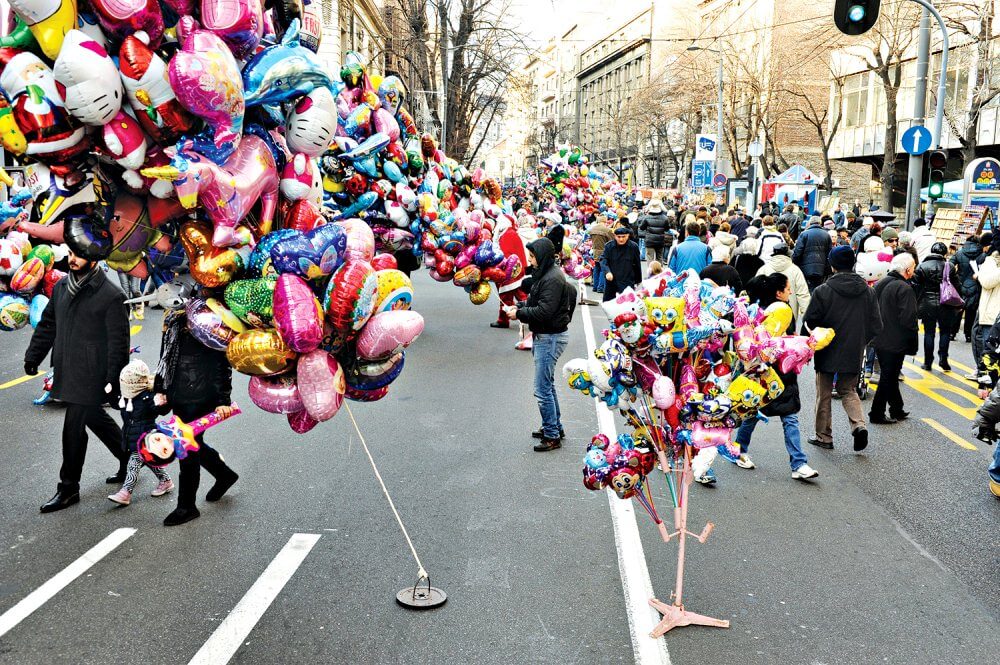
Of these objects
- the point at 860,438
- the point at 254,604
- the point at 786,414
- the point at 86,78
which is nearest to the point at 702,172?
the point at 860,438

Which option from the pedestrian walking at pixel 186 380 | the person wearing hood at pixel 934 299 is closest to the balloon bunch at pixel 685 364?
the pedestrian walking at pixel 186 380

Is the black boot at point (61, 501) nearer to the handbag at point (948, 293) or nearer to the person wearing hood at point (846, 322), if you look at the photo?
the person wearing hood at point (846, 322)

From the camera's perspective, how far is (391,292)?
4598mm

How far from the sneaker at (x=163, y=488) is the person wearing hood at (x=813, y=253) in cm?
1000

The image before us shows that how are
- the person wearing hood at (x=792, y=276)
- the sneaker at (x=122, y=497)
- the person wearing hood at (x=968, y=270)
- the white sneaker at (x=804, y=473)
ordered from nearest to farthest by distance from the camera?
the sneaker at (x=122, y=497), the white sneaker at (x=804, y=473), the person wearing hood at (x=792, y=276), the person wearing hood at (x=968, y=270)

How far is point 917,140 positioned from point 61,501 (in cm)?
1325

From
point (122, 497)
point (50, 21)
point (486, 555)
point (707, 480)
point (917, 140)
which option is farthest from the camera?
point (917, 140)

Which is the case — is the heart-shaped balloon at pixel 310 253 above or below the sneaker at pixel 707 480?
above

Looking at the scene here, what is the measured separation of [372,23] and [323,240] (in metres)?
44.5

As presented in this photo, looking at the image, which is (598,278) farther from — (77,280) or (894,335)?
(77,280)

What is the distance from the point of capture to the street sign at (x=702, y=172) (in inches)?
1203

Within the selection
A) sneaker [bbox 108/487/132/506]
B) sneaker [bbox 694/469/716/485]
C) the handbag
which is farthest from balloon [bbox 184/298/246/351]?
the handbag

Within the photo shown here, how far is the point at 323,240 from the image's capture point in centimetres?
448

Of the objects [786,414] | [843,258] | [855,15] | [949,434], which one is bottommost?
[949,434]
